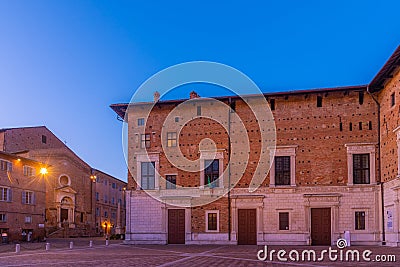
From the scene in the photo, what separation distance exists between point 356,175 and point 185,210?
12.1 metres

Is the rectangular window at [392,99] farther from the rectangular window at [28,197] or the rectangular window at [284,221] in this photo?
the rectangular window at [28,197]

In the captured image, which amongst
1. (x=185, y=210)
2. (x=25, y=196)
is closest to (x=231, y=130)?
(x=185, y=210)

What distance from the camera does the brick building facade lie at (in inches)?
1312

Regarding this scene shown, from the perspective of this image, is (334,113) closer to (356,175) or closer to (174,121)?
(356,175)

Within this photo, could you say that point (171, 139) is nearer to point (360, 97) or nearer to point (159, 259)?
point (360, 97)

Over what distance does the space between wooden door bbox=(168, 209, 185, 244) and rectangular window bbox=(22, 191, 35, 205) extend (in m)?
15.2

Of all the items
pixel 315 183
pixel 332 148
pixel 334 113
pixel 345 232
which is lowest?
pixel 345 232

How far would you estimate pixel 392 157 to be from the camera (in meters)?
30.3

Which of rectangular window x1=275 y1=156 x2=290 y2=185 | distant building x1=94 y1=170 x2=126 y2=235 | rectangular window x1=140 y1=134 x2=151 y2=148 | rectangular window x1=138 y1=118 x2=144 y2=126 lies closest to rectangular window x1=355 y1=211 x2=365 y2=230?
rectangular window x1=275 y1=156 x2=290 y2=185

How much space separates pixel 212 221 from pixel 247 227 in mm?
2535

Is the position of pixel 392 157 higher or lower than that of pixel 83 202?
higher

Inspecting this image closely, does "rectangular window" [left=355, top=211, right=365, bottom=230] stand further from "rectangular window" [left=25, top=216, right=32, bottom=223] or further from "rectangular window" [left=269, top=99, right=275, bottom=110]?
"rectangular window" [left=25, top=216, right=32, bottom=223]

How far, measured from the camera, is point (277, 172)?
116 feet

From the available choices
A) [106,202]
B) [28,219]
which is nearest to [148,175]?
[28,219]
